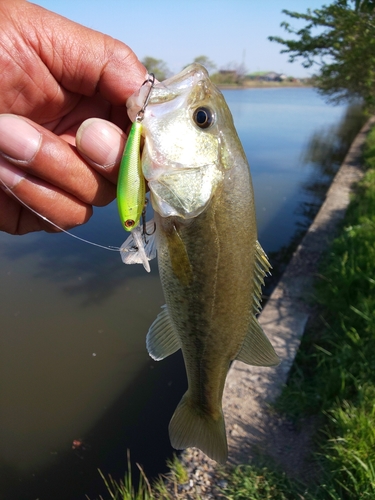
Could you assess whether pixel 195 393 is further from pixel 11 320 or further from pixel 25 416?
pixel 11 320

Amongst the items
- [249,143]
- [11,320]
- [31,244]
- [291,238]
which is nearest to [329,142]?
[249,143]

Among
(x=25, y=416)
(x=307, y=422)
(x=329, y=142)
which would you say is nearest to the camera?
(x=307, y=422)

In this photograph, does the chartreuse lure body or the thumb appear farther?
the thumb

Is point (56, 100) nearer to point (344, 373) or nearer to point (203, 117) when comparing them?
point (203, 117)

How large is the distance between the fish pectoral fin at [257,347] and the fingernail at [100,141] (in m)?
1.08

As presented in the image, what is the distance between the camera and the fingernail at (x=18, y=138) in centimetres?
172

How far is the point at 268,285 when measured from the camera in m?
8.00

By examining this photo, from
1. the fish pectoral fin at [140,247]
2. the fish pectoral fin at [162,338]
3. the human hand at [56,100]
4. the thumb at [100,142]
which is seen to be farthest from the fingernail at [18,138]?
the fish pectoral fin at [162,338]

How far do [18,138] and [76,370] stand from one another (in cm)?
495

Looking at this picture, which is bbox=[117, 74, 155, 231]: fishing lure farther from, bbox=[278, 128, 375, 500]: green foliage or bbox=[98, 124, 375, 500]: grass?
bbox=[278, 128, 375, 500]: green foliage

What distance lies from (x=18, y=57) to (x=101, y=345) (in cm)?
521

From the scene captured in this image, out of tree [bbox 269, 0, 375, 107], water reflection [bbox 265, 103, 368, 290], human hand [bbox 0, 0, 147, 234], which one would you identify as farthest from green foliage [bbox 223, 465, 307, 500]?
tree [bbox 269, 0, 375, 107]

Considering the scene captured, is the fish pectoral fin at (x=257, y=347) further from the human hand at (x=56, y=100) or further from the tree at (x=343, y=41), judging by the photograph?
the tree at (x=343, y=41)

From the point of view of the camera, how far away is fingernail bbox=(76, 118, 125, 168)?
5.88 feet
